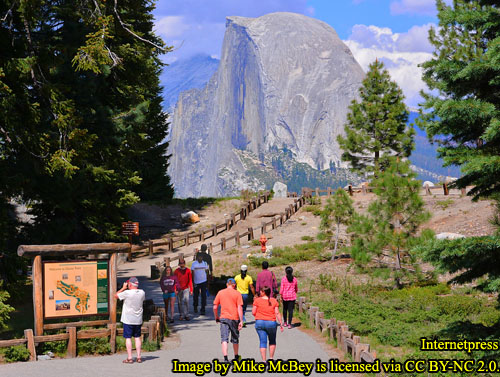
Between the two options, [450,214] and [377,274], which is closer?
[377,274]

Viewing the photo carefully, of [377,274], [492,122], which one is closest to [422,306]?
[377,274]

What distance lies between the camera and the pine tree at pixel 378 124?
5012cm

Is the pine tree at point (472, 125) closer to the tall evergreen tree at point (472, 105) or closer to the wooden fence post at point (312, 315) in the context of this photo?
the tall evergreen tree at point (472, 105)

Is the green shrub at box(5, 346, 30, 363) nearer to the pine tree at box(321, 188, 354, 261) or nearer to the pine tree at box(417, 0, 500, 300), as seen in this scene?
the pine tree at box(417, 0, 500, 300)

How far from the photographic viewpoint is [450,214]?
34094 mm

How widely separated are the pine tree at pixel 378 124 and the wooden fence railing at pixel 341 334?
114ft

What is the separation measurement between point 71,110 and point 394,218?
38.5 ft

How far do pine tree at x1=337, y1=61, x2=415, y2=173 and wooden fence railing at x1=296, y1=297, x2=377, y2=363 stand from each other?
34705mm

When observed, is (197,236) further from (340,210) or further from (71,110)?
(71,110)

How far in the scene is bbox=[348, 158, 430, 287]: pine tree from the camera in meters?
20.2

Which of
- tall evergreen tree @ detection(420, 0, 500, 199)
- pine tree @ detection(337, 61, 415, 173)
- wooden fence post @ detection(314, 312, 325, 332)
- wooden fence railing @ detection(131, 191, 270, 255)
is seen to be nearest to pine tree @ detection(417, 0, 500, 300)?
tall evergreen tree @ detection(420, 0, 500, 199)

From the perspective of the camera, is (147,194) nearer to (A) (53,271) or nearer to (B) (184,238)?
(B) (184,238)

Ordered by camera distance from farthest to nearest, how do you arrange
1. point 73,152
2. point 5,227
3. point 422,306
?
1. point 422,306
2. point 73,152
3. point 5,227

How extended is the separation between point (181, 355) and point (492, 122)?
7.65 m
